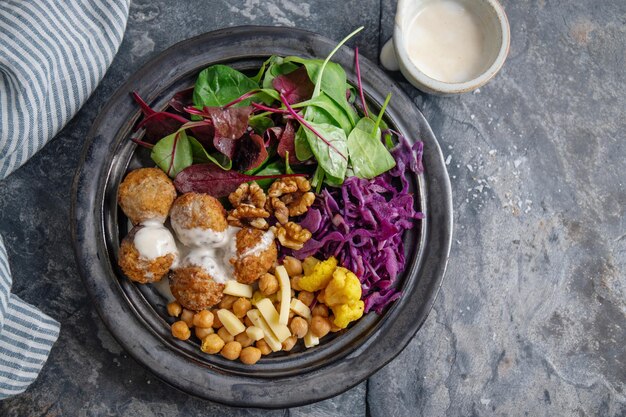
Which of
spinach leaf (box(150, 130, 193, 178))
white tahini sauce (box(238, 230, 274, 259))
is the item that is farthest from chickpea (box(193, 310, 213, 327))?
spinach leaf (box(150, 130, 193, 178))

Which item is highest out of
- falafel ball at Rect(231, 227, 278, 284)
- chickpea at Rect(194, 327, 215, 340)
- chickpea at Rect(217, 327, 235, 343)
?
falafel ball at Rect(231, 227, 278, 284)

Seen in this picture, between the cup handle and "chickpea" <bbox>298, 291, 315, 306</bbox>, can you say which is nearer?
"chickpea" <bbox>298, 291, 315, 306</bbox>

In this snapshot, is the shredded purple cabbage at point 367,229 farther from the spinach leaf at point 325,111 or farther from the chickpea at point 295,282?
the spinach leaf at point 325,111

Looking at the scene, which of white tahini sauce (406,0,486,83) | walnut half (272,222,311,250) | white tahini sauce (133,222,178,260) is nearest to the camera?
white tahini sauce (133,222,178,260)

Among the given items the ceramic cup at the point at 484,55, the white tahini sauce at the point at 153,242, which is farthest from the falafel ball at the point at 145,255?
the ceramic cup at the point at 484,55

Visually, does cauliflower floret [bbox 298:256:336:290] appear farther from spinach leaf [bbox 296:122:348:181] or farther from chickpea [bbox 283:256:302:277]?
spinach leaf [bbox 296:122:348:181]

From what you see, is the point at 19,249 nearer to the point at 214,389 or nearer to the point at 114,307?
the point at 114,307

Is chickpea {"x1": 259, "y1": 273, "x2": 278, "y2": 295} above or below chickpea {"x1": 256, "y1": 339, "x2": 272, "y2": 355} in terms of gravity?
above
